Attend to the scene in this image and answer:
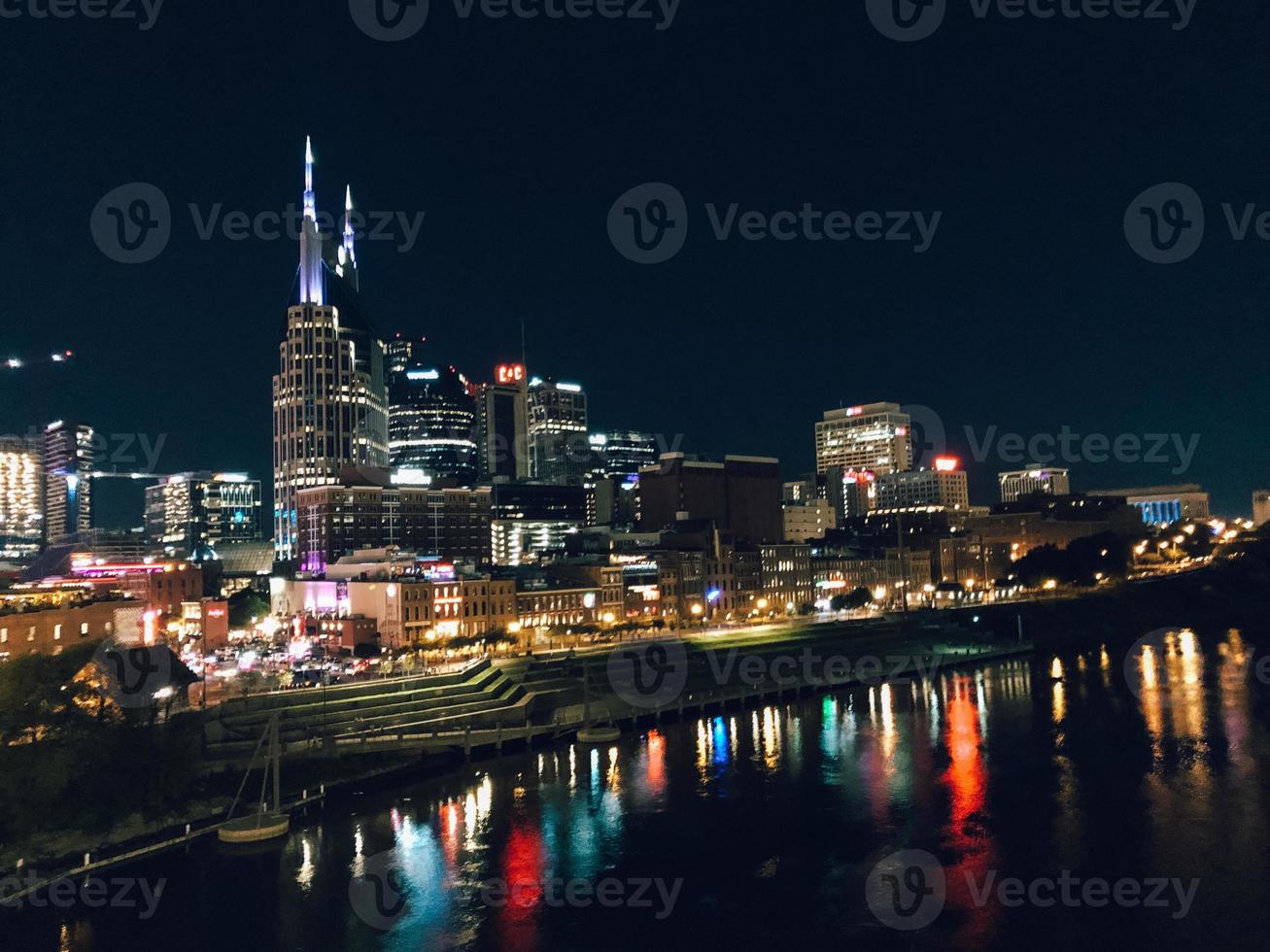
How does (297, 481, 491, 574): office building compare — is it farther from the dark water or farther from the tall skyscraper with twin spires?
the dark water

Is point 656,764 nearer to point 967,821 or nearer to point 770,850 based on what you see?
point 770,850

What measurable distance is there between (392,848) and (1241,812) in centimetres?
3262

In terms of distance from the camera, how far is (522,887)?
1266 inches

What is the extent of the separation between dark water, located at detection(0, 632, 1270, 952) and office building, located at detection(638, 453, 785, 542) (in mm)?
98781

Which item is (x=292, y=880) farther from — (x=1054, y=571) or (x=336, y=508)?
(x=1054, y=571)

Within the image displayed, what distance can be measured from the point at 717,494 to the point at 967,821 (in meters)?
122

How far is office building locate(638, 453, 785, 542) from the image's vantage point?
15412cm

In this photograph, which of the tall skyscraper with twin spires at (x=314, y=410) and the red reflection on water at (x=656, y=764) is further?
the tall skyscraper with twin spires at (x=314, y=410)

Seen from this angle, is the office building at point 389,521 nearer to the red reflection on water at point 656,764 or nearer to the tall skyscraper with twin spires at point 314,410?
the tall skyscraper with twin spires at point 314,410

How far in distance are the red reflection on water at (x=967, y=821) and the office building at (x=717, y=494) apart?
9467 centimetres

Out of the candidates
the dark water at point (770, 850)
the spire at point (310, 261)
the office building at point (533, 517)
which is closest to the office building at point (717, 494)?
the office building at point (533, 517)

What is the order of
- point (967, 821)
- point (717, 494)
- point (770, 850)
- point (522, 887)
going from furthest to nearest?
point (717, 494) → point (967, 821) → point (770, 850) → point (522, 887)

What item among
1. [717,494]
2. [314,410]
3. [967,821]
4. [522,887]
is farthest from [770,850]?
[314,410]

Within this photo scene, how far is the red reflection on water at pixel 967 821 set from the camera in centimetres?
2955
